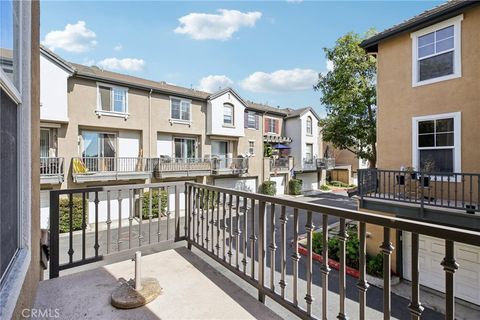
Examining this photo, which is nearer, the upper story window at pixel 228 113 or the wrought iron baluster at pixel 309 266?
the wrought iron baluster at pixel 309 266

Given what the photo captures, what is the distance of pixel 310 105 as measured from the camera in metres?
23.5

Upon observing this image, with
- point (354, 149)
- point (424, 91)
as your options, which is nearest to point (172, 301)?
point (424, 91)

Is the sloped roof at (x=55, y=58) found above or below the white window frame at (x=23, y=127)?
above

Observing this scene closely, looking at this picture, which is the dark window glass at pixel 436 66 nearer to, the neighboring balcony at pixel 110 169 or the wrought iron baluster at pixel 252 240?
the wrought iron baluster at pixel 252 240

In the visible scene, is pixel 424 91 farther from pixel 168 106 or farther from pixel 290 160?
pixel 290 160

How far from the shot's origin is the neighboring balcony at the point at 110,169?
36.6ft

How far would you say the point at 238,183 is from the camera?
17.8 metres

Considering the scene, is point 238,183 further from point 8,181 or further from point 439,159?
point 8,181

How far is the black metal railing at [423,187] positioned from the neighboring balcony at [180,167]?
9844 mm

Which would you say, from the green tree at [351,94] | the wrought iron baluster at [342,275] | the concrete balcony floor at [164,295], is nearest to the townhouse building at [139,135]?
the green tree at [351,94]

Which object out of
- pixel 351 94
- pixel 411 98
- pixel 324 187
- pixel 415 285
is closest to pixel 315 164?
pixel 324 187

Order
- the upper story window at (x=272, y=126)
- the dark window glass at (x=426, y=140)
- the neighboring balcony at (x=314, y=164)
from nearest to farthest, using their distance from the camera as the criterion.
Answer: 1. the dark window glass at (x=426, y=140)
2. the upper story window at (x=272, y=126)
3. the neighboring balcony at (x=314, y=164)

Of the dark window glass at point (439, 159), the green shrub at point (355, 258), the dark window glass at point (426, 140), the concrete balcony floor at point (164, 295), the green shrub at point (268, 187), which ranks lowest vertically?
the green shrub at point (355, 258)

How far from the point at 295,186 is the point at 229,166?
20.8 feet
